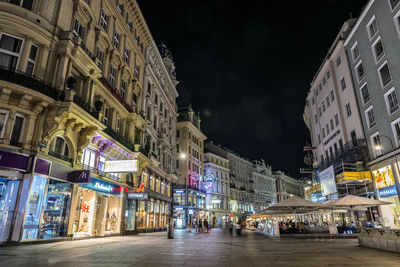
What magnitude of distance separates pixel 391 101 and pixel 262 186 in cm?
8260

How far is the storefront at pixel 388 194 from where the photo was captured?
2438cm

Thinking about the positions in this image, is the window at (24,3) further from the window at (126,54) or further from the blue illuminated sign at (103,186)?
the window at (126,54)

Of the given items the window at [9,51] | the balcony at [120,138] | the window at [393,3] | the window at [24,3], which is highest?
the window at [393,3]

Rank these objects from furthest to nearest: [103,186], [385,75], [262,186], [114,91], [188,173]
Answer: [262,186], [188,173], [385,75], [114,91], [103,186]

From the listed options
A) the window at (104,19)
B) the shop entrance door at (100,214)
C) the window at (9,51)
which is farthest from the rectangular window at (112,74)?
the shop entrance door at (100,214)

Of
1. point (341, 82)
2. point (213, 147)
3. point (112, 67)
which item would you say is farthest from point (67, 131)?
point (213, 147)

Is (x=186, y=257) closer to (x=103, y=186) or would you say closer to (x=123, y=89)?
(x=103, y=186)

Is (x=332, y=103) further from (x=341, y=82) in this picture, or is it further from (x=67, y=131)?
(x=67, y=131)

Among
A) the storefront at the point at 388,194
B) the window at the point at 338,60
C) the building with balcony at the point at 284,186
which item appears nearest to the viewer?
the storefront at the point at 388,194

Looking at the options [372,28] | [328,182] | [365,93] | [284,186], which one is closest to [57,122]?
[365,93]

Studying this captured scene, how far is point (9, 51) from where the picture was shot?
47.9 feet

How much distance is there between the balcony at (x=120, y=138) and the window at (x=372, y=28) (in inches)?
1107

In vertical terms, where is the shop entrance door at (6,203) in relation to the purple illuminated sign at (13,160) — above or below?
below

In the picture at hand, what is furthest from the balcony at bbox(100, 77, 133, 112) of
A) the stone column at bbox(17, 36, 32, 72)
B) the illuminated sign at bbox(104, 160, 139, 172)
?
the stone column at bbox(17, 36, 32, 72)
